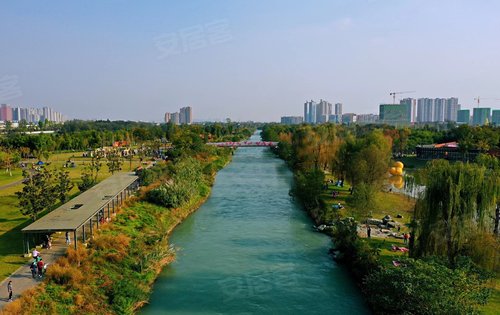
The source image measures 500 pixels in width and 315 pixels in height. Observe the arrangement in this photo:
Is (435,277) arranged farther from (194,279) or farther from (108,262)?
(108,262)

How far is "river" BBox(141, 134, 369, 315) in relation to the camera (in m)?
15.3

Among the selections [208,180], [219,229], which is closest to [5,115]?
[208,180]

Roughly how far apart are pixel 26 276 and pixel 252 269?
9.05 m

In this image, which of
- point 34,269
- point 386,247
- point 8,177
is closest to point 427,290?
point 386,247

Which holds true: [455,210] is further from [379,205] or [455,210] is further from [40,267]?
[40,267]

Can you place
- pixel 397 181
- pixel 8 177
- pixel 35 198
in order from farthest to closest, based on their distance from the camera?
pixel 397 181
pixel 8 177
pixel 35 198

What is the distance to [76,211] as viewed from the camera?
18.9 m

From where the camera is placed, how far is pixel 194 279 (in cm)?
1736

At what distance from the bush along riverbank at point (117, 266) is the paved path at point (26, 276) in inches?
19.5

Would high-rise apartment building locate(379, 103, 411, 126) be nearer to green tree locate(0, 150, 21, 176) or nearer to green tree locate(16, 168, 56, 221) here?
green tree locate(0, 150, 21, 176)

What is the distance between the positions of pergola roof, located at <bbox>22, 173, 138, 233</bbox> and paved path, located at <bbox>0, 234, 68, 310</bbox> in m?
1.12

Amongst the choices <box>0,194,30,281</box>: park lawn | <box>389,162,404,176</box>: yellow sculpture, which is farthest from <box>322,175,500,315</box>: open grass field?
<box>0,194,30,281</box>: park lawn

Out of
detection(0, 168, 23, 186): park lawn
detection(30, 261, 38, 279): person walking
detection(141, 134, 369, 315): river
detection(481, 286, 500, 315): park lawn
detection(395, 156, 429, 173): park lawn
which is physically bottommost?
detection(141, 134, 369, 315): river

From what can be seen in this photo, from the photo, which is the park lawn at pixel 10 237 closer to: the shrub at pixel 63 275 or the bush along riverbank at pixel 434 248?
the shrub at pixel 63 275
